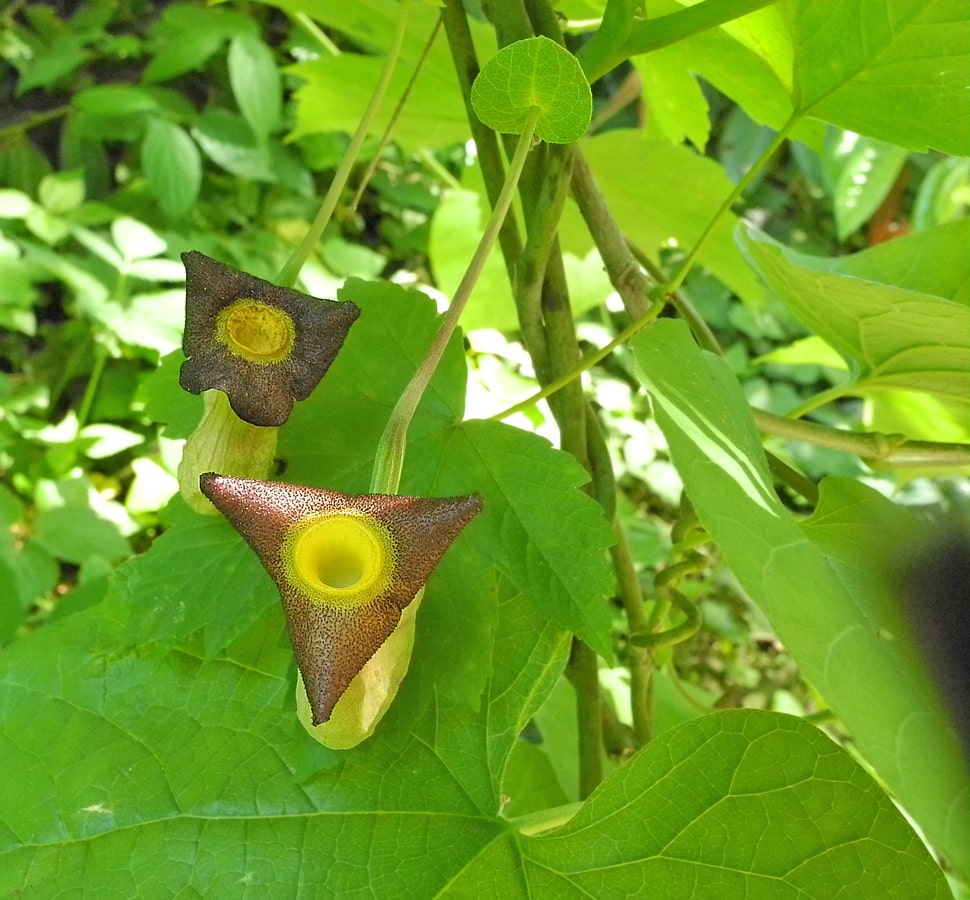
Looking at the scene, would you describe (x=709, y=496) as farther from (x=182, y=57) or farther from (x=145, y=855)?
(x=182, y=57)

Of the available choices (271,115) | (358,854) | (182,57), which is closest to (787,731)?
(358,854)

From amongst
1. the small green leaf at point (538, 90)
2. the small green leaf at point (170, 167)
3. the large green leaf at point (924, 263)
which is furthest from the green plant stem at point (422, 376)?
the small green leaf at point (170, 167)

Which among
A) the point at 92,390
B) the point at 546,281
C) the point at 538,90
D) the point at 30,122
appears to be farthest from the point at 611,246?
the point at 30,122

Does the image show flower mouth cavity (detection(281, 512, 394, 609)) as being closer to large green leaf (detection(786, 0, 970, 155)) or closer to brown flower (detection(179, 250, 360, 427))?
brown flower (detection(179, 250, 360, 427))

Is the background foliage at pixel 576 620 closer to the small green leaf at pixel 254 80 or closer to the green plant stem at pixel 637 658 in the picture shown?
the green plant stem at pixel 637 658

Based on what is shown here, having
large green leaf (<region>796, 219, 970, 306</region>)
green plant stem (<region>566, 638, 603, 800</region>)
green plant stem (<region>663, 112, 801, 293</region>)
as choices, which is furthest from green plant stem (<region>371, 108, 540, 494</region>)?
large green leaf (<region>796, 219, 970, 306</region>)
